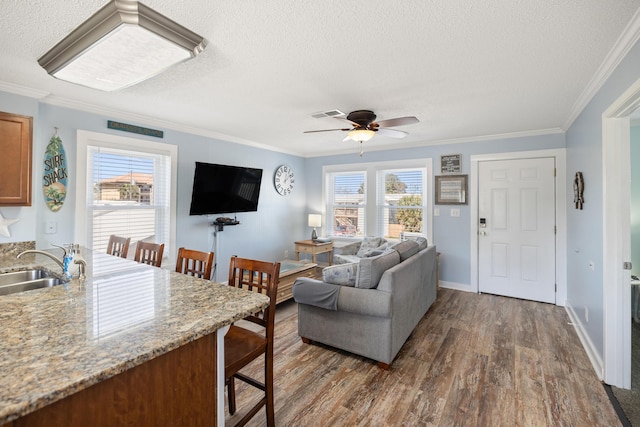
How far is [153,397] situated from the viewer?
1024 millimetres

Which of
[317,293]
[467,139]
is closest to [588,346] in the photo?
[317,293]

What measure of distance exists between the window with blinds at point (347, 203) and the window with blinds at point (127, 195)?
3.07 meters

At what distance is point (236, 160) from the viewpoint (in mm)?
4781

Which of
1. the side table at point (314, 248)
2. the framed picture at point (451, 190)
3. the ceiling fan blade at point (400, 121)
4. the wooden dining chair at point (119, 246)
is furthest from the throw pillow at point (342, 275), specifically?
the framed picture at point (451, 190)

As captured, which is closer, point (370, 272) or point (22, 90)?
point (370, 272)

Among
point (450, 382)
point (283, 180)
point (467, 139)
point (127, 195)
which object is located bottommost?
point (450, 382)

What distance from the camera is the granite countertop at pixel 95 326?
2.55 ft

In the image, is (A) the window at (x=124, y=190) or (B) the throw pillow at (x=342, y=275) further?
(A) the window at (x=124, y=190)

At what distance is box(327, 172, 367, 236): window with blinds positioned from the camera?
5707 millimetres

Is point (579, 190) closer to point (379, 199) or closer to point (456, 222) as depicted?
point (456, 222)

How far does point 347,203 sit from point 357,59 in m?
3.83

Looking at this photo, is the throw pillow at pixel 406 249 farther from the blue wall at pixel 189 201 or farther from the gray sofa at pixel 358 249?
the blue wall at pixel 189 201

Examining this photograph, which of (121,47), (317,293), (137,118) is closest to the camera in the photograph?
(121,47)

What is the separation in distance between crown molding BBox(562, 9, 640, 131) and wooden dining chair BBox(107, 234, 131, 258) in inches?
154
